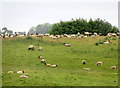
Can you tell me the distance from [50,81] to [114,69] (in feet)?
38.1

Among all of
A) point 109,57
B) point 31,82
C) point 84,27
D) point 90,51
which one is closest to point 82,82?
point 31,82

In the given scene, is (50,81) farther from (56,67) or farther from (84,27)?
(84,27)

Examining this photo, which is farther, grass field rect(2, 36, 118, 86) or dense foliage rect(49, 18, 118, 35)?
dense foliage rect(49, 18, 118, 35)

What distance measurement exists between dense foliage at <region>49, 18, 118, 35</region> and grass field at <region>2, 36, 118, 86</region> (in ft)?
41.6

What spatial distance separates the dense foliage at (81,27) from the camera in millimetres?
68787

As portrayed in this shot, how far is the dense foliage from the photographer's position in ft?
226

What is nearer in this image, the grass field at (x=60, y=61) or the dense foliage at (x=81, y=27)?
the grass field at (x=60, y=61)

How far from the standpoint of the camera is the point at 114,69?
36.8 metres

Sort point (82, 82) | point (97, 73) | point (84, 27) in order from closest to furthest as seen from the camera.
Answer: point (82, 82) < point (97, 73) < point (84, 27)

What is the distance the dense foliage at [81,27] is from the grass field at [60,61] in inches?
499

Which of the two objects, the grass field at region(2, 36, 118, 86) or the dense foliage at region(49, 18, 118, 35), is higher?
the dense foliage at region(49, 18, 118, 35)

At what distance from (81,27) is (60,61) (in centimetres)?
2935

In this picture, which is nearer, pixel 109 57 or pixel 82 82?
pixel 82 82

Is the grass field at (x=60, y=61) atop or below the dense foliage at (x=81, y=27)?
below
